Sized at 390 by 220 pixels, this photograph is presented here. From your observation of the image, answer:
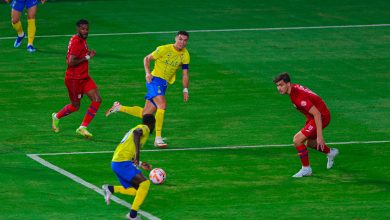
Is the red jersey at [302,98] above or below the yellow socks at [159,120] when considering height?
above

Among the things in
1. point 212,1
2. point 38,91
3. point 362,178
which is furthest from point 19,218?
point 212,1

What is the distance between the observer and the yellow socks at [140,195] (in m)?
19.4

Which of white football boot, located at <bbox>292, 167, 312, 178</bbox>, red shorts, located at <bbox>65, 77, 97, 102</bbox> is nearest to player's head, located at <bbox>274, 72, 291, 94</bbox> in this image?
white football boot, located at <bbox>292, 167, 312, 178</bbox>

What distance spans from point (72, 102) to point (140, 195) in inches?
288

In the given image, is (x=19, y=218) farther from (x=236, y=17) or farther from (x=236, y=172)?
(x=236, y=17)

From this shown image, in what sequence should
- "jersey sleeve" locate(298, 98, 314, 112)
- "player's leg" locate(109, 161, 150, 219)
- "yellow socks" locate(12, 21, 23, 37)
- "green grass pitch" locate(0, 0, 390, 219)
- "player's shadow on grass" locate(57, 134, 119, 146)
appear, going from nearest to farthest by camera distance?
1. "player's leg" locate(109, 161, 150, 219)
2. "green grass pitch" locate(0, 0, 390, 219)
3. "jersey sleeve" locate(298, 98, 314, 112)
4. "player's shadow on grass" locate(57, 134, 119, 146)
5. "yellow socks" locate(12, 21, 23, 37)

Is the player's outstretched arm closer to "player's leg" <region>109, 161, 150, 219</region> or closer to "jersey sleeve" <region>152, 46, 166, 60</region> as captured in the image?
"player's leg" <region>109, 161, 150, 219</region>

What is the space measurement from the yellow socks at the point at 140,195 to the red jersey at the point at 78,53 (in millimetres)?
6979

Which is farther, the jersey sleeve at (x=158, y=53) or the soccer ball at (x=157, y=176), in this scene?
the jersey sleeve at (x=158, y=53)

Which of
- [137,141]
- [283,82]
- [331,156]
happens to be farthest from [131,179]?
[331,156]

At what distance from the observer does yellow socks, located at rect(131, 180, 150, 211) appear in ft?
63.5

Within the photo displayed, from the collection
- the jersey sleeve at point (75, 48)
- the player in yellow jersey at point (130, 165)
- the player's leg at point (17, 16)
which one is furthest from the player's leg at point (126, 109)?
the player's leg at point (17, 16)

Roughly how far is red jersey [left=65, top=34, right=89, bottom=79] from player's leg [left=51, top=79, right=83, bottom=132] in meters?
0.17

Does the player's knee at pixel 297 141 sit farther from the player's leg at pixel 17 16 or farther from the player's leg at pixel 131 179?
the player's leg at pixel 17 16
